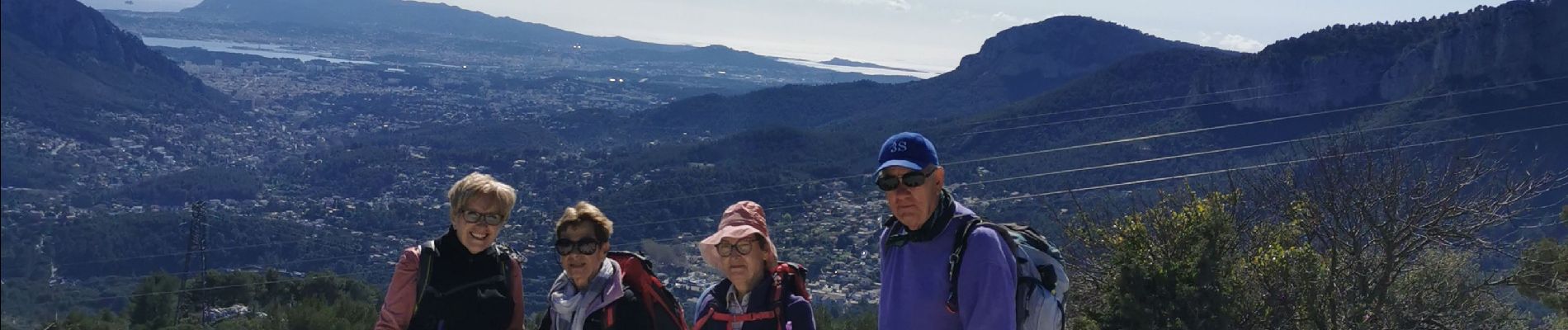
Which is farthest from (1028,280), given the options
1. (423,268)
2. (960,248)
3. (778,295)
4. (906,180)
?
(423,268)

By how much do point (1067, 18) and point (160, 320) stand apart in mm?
131973

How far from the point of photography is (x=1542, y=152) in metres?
44.6

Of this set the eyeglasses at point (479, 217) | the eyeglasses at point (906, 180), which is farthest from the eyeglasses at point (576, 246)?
the eyeglasses at point (906, 180)

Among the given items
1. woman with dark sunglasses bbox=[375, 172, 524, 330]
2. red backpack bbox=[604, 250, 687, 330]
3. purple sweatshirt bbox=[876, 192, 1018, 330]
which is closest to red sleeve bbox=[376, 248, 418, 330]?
woman with dark sunglasses bbox=[375, 172, 524, 330]

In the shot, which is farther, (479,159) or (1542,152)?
(479,159)

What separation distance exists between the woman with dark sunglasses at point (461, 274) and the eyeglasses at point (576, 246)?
200 mm

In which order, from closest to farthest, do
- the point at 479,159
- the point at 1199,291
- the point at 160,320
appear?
the point at 1199,291
the point at 160,320
the point at 479,159

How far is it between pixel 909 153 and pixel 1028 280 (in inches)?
19.5

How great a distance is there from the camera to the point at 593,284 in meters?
4.07

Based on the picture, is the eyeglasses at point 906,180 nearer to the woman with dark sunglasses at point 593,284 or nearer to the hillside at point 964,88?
the woman with dark sunglasses at point 593,284

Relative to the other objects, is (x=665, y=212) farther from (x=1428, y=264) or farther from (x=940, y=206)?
(x=940, y=206)

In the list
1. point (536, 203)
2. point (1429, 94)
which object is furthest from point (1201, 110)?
point (536, 203)

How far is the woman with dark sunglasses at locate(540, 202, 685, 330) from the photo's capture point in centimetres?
405

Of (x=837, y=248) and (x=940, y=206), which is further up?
(x=940, y=206)
